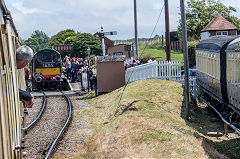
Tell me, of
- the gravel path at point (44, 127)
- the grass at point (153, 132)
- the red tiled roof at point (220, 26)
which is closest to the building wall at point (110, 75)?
the gravel path at point (44, 127)

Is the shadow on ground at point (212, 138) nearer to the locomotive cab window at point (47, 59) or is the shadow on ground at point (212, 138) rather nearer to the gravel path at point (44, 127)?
the gravel path at point (44, 127)

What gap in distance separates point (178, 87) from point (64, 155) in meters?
8.97

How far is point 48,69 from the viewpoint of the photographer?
26859 mm

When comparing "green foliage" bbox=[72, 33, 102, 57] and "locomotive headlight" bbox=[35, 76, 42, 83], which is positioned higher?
"green foliage" bbox=[72, 33, 102, 57]

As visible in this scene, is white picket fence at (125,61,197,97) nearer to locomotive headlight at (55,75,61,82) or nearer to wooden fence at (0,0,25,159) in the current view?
locomotive headlight at (55,75,61,82)

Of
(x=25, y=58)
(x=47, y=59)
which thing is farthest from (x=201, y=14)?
(x=25, y=58)

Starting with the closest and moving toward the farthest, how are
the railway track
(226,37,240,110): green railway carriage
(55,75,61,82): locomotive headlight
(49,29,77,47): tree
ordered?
the railway track < (226,37,240,110): green railway carriage < (55,75,61,82): locomotive headlight < (49,29,77,47): tree

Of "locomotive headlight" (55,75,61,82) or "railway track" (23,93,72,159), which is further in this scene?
"locomotive headlight" (55,75,61,82)

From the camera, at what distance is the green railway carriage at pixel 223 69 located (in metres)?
11.4

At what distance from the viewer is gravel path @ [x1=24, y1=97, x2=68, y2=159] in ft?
31.9

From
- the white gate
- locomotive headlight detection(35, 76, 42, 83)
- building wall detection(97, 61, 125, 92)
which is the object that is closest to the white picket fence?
the white gate

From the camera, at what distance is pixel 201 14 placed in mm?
52344

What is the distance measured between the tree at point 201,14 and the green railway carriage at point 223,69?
1396 inches

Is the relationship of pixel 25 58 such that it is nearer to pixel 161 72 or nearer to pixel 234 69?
pixel 234 69
